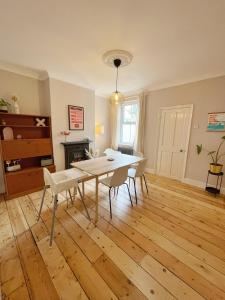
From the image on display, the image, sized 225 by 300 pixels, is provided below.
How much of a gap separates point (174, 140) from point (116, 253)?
119 inches

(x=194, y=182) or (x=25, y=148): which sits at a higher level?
(x=25, y=148)

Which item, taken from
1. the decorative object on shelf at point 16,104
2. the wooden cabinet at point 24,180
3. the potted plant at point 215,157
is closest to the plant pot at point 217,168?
the potted plant at point 215,157

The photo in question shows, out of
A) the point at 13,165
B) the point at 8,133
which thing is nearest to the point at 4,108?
the point at 8,133

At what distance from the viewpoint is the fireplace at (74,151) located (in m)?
3.44

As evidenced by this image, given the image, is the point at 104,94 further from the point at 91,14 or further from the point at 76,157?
the point at 91,14

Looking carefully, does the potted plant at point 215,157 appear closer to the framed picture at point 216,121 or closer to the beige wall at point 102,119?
the framed picture at point 216,121

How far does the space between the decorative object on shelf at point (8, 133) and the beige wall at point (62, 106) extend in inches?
32.0

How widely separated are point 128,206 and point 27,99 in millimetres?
3125

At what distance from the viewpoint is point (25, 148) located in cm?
273

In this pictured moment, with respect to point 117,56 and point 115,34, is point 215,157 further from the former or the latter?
point 115,34

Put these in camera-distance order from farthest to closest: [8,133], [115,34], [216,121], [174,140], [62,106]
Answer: [174,140] → [62,106] → [216,121] → [8,133] → [115,34]

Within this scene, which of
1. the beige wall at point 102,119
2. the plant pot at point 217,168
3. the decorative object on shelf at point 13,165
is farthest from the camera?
the beige wall at point 102,119

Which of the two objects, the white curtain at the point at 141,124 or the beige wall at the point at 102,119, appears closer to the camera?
the white curtain at the point at 141,124

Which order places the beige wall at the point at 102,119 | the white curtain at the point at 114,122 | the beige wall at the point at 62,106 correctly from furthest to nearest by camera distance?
the white curtain at the point at 114,122 → the beige wall at the point at 102,119 → the beige wall at the point at 62,106
